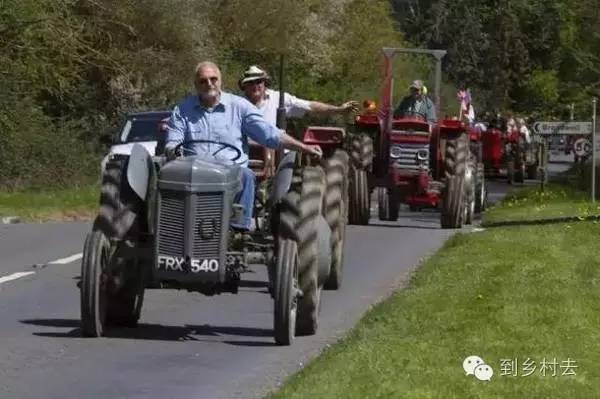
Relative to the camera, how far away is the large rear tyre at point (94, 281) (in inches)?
471

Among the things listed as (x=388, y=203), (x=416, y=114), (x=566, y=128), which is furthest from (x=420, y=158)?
(x=566, y=128)

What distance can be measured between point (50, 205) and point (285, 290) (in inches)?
651

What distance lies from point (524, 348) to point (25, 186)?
2209 centimetres

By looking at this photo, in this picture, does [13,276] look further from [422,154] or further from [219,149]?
[422,154]

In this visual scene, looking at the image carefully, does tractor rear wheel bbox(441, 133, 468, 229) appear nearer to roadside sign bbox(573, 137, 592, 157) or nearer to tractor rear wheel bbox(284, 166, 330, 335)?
roadside sign bbox(573, 137, 592, 157)

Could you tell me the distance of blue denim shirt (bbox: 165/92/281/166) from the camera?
12.6 m

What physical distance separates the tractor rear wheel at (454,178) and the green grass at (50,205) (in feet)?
18.6

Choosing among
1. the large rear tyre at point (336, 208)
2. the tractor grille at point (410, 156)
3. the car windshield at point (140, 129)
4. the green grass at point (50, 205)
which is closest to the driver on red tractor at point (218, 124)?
the large rear tyre at point (336, 208)

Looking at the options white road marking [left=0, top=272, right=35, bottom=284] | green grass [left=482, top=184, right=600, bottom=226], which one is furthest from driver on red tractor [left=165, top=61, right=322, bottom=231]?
green grass [left=482, top=184, right=600, bottom=226]

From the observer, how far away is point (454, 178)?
1024 inches

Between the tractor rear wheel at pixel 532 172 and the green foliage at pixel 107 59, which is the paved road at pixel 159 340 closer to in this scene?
the green foliage at pixel 107 59

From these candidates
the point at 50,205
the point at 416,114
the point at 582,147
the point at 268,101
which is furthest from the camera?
the point at 582,147

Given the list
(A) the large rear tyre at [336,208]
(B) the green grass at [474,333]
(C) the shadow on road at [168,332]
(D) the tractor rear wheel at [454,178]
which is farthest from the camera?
(D) the tractor rear wheel at [454,178]

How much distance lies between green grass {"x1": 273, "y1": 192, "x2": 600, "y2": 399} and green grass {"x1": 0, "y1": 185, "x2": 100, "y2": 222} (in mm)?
9769
